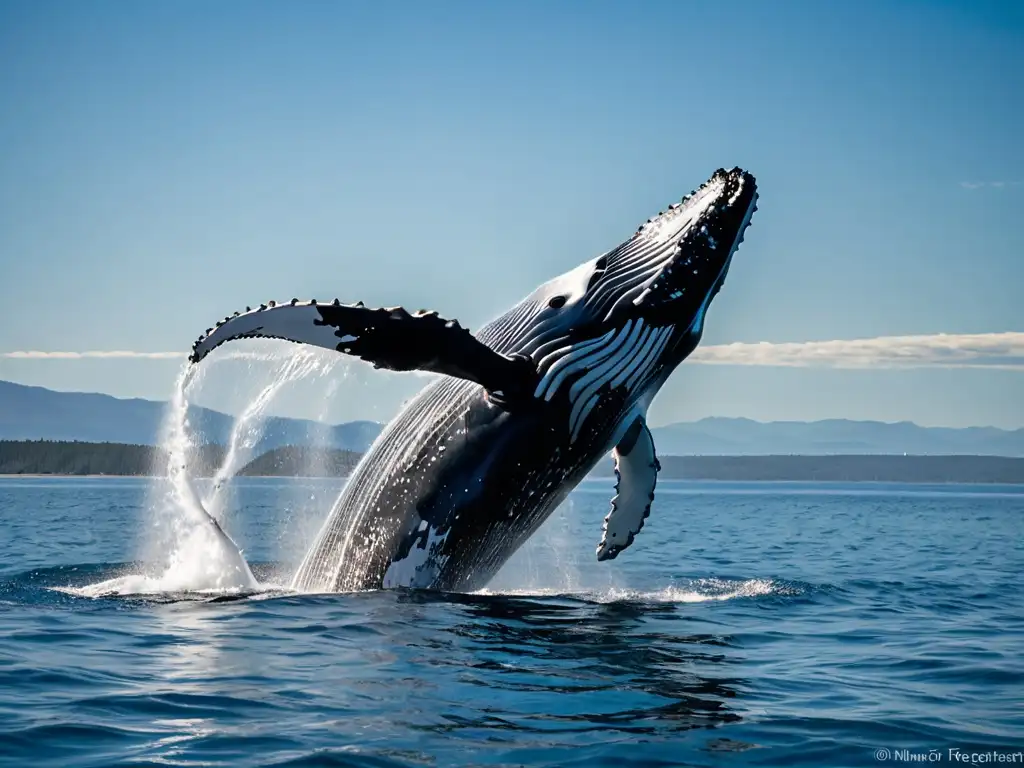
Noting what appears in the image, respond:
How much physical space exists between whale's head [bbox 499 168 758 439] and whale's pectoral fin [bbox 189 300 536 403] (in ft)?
3.55

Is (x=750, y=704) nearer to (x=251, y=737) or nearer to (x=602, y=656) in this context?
(x=602, y=656)

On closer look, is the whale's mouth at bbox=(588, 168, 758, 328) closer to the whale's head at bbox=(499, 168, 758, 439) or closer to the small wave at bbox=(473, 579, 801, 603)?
the whale's head at bbox=(499, 168, 758, 439)

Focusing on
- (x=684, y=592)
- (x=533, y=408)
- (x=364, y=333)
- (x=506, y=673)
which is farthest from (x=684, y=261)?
(x=684, y=592)

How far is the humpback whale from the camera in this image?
9891 mm

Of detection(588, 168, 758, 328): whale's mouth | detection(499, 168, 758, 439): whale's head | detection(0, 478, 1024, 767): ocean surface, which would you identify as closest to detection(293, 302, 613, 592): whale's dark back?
detection(499, 168, 758, 439): whale's head

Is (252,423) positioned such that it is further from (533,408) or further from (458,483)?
(533,408)

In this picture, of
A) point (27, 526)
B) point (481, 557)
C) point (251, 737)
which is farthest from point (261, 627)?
point (27, 526)

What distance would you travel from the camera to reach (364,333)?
345 inches

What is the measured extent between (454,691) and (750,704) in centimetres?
177

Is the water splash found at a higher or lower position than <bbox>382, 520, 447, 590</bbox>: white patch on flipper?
higher

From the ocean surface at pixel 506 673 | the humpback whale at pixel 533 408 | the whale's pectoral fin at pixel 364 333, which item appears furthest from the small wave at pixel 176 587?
the whale's pectoral fin at pixel 364 333

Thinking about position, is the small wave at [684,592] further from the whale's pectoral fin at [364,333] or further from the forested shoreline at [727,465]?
the forested shoreline at [727,465]

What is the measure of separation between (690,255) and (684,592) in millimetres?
4596

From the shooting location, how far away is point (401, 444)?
1055 centimetres
